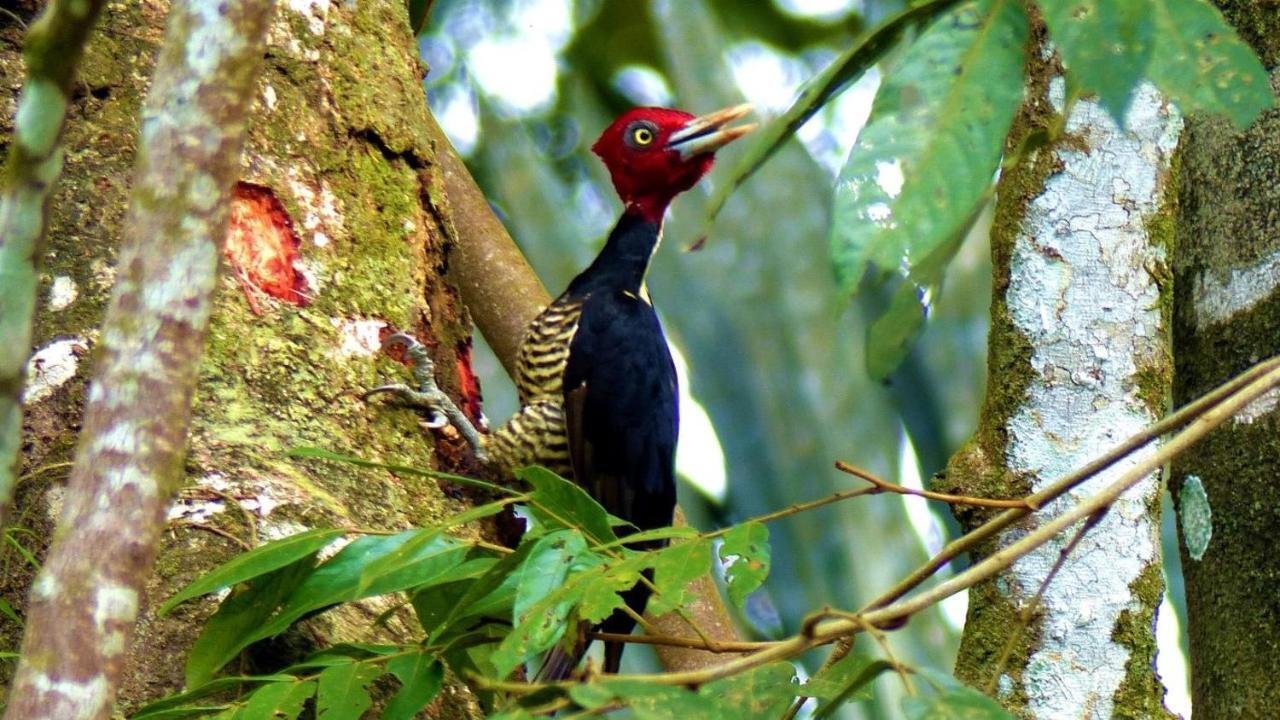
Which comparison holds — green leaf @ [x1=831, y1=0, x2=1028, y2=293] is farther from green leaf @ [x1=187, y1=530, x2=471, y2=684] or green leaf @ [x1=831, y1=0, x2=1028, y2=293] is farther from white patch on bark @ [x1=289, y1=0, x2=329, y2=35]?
white patch on bark @ [x1=289, y1=0, x2=329, y2=35]

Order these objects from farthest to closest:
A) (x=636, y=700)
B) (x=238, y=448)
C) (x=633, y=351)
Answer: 1. (x=633, y=351)
2. (x=238, y=448)
3. (x=636, y=700)

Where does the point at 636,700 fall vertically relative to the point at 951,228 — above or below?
below

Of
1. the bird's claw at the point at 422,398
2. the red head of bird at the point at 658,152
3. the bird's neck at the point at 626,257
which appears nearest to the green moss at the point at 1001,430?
the bird's claw at the point at 422,398

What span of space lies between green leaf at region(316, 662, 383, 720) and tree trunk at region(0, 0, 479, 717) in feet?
0.90

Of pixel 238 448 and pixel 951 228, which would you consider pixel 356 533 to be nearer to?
pixel 238 448

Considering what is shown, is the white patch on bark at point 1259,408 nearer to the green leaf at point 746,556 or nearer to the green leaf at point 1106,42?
the green leaf at point 746,556

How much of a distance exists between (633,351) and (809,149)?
2.36m

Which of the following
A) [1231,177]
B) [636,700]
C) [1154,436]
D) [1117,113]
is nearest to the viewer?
[1117,113]

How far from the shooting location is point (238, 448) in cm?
180

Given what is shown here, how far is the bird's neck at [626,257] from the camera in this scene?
3.25 m

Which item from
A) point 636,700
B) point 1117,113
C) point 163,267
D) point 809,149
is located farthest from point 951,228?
point 809,149

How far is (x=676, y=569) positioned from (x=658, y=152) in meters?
2.28

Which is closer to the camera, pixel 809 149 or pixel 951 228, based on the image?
pixel 951 228

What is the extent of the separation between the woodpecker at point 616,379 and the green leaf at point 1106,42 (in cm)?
195
